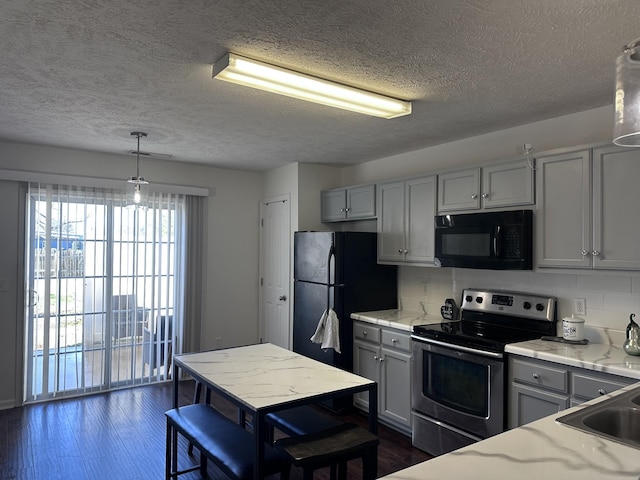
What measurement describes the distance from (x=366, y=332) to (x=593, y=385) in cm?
187

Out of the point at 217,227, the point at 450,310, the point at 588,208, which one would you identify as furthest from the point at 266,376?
the point at 217,227

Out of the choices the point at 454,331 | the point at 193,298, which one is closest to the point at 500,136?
the point at 454,331

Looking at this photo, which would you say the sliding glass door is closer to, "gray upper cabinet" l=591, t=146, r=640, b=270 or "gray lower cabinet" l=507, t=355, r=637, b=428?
"gray lower cabinet" l=507, t=355, r=637, b=428

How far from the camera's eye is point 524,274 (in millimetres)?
3363

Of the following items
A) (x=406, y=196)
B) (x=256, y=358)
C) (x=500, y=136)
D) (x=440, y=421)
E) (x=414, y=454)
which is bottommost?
(x=414, y=454)

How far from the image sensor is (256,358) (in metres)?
2.85

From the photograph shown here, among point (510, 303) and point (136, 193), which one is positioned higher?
point (136, 193)

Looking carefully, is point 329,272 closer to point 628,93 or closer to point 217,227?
point 217,227

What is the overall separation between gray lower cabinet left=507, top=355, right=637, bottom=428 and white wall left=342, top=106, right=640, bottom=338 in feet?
1.99

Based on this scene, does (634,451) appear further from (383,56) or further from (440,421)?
(440,421)

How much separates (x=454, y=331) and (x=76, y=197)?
368 cm

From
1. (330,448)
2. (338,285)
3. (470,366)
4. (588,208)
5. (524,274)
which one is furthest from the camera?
(338,285)

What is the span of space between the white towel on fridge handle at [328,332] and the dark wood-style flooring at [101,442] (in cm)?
66

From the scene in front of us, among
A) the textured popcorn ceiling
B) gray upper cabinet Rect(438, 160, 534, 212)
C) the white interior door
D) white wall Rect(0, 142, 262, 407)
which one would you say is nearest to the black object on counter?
gray upper cabinet Rect(438, 160, 534, 212)
